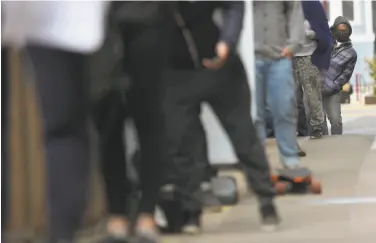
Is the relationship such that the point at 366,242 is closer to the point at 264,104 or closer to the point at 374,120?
the point at 264,104

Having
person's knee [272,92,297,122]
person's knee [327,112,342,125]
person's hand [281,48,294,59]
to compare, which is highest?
person's hand [281,48,294,59]

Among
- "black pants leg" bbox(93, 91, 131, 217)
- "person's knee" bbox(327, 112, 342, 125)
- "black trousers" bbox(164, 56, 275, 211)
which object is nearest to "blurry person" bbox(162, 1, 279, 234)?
"black trousers" bbox(164, 56, 275, 211)

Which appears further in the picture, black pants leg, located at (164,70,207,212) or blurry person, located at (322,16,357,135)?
blurry person, located at (322,16,357,135)

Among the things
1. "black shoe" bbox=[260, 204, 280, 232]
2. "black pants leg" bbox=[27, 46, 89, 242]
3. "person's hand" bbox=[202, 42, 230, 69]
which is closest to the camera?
"black pants leg" bbox=[27, 46, 89, 242]

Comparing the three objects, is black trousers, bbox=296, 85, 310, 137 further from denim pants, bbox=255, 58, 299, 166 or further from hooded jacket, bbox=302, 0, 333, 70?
denim pants, bbox=255, 58, 299, 166

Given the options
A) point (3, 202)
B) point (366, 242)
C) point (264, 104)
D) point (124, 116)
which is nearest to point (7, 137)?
point (3, 202)

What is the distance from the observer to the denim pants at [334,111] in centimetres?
394

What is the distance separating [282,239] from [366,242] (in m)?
0.18

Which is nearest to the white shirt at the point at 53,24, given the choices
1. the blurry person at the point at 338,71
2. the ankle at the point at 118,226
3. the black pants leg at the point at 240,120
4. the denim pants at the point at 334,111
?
the ankle at the point at 118,226

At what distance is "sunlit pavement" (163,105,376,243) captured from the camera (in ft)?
5.70

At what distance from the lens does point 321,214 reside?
1966mm

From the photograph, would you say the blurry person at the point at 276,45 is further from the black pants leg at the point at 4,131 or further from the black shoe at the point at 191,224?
the black pants leg at the point at 4,131

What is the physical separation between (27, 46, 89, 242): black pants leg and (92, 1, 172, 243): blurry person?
0.17 m

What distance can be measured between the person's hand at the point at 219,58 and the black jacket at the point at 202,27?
16 millimetres
